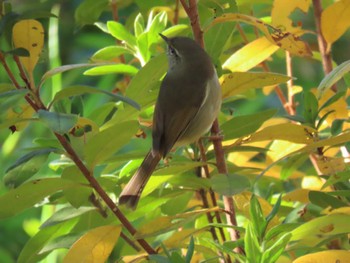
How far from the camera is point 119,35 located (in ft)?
3.96

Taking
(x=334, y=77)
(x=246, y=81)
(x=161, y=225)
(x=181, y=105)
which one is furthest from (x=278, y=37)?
(x=181, y=105)

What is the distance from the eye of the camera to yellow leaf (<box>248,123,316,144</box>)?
102cm

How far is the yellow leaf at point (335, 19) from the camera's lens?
113 cm

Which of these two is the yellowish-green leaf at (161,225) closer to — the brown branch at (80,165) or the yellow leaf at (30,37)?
the brown branch at (80,165)

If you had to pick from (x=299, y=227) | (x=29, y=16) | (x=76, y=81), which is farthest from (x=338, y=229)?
(x=76, y=81)

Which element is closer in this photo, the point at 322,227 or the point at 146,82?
the point at 322,227

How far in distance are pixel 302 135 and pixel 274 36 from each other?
13 cm

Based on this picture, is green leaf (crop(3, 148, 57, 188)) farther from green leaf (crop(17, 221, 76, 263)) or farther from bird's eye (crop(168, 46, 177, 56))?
bird's eye (crop(168, 46, 177, 56))

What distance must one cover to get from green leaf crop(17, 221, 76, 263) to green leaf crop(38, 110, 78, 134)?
291 millimetres

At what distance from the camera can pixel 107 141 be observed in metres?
0.95

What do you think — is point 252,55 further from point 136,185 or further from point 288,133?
point 136,185

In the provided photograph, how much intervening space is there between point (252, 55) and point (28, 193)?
0.38 m

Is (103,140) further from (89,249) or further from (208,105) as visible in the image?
(208,105)

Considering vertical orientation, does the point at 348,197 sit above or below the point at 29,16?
below
